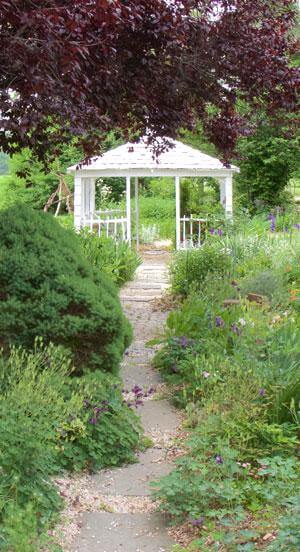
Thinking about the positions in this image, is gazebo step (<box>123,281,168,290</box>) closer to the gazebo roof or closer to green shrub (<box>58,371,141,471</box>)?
the gazebo roof

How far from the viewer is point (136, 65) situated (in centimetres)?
739

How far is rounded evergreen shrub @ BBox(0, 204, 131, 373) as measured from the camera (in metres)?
4.76

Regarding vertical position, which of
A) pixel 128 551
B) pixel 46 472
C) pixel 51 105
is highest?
pixel 51 105

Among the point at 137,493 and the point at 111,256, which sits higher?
the point at 111,256

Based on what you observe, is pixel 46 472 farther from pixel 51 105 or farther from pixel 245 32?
pixel 245 32

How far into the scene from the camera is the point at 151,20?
670 cm

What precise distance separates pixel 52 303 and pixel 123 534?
1.71m

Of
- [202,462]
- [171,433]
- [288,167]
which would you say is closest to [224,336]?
[171,433]

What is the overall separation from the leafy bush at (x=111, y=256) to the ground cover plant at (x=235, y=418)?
10.2ft

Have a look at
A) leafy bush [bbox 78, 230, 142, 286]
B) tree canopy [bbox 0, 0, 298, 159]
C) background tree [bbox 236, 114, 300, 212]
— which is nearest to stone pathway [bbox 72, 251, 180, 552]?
tree canopy [bbox 0, 0, 298, 159]

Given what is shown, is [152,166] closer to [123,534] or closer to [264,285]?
[264,285]

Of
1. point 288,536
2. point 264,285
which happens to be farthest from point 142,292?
point 288,536

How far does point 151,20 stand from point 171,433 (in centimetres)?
389

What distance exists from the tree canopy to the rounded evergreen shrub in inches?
40.3
